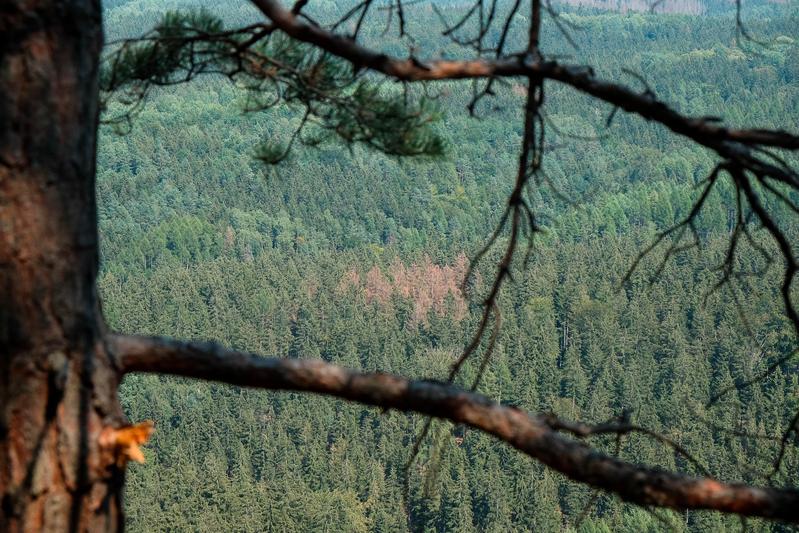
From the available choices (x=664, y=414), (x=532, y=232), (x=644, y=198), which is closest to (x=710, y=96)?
(x=644, y=198)

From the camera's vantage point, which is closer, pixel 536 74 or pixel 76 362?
pixel 76 362

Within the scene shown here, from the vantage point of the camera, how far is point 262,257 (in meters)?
83.0

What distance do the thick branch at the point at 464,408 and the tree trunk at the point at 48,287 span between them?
0.10 m

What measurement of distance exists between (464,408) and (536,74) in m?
0.68

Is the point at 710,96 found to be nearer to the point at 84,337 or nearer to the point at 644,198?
the point at 644,198

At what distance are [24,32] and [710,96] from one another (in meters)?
138

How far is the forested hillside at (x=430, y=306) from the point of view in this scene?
3781 cm

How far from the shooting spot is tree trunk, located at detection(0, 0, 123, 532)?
5.95 feet

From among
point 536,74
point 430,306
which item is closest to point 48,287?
point 536,74

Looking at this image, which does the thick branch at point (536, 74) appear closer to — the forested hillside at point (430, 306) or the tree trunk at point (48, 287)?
the forested hillside at point (430, 306)

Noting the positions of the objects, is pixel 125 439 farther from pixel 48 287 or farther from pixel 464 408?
pixel 464 408

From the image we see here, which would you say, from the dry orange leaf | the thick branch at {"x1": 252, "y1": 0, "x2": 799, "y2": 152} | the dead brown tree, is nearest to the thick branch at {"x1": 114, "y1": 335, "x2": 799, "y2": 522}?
the dead brown tree

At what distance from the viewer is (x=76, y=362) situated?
6.13 feet

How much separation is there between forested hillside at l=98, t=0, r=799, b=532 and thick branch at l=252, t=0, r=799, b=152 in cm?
24
